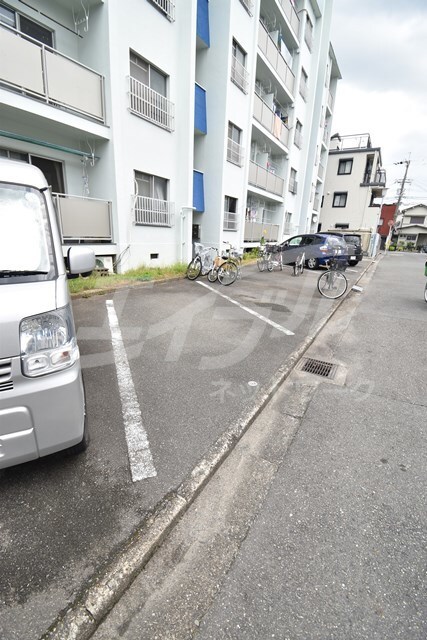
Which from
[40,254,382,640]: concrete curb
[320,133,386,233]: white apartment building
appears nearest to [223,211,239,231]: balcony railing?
[40,254,382,640]: concrete curb

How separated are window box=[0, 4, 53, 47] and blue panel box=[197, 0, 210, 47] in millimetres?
5549

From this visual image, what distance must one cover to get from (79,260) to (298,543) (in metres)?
2.53

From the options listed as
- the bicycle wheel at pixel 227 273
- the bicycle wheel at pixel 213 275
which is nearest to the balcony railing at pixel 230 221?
the bicycle wheel at pixel 213 275

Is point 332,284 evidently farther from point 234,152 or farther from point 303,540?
point 234,152

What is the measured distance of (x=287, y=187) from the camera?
1948cm

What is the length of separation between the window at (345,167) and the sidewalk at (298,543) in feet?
111

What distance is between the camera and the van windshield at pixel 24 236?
1.91 meters

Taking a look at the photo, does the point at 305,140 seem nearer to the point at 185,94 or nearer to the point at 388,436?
the point at 185,94

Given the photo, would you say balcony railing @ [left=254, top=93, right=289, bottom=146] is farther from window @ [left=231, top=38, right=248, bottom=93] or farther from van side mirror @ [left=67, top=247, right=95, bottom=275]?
van side mirror @ [left=67, top=247, right=95, bottom=275]

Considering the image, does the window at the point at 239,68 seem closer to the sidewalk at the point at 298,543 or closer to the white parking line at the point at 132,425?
the white parking line at the point at 132,425

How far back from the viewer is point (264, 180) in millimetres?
16500

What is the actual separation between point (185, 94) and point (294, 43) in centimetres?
1272

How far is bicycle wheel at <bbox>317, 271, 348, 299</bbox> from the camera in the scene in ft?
27.1

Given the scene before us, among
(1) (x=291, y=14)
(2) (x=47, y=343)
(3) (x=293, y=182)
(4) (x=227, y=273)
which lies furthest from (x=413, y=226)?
(2) (x=47, y=343)
